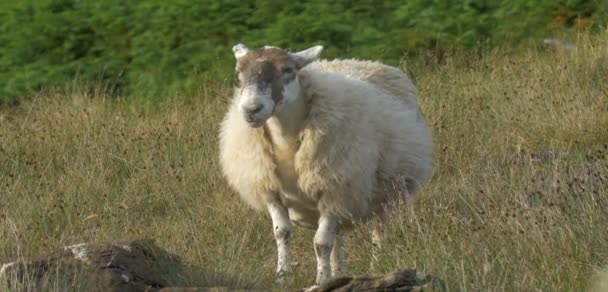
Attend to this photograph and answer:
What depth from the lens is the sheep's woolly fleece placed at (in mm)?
7406

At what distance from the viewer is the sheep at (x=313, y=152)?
7359 millimetres

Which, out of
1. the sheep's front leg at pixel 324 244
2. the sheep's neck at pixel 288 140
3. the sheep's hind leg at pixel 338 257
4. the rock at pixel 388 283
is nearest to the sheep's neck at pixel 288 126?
the sheep's neck at pixel 288 140

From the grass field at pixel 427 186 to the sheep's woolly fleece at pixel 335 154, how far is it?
0.88 feet

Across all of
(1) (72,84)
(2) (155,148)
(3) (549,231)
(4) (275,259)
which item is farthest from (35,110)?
(3) (549,231)

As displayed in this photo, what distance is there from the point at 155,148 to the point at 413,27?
4.30 metres

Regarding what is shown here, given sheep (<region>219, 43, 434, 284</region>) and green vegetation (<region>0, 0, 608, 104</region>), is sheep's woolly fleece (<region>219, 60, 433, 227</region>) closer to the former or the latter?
→ sheep (<region>219, 43, 434, 284</region>)

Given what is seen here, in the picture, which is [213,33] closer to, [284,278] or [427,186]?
[427,186]

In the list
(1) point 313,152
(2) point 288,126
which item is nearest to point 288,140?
Result: (2) point 288,126

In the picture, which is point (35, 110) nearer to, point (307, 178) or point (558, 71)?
point (558, 71)

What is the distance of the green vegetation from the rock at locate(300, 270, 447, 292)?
7175 millimetres

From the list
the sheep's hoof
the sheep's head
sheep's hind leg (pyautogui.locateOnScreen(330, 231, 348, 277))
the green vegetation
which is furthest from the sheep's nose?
the green vegetation

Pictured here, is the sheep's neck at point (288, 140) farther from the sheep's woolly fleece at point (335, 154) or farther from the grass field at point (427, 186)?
the grass field at point (427, 186)

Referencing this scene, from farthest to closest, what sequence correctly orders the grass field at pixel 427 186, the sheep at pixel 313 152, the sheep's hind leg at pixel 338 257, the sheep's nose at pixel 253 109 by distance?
the sheep's hind leg at pixel 338 257 → the sheep at pixel 313 152 → the sheep's nose at pixel 253 109 → the grass field at pixel 427 186

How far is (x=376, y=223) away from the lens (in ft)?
26.0
